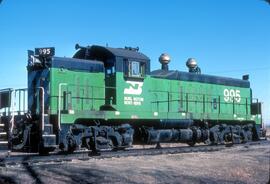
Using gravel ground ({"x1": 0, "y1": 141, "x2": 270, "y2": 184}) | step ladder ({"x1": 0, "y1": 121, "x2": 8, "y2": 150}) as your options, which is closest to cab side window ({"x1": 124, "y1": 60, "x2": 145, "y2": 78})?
gravel ground ({"x1": 0, "y1": 141, "x2": 270, "y2": 184})

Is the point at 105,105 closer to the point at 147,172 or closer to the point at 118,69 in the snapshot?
the point at 118,69

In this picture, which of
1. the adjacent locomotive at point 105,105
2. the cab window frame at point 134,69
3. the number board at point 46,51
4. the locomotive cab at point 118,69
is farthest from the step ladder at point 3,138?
the cab window frame at point 134,69

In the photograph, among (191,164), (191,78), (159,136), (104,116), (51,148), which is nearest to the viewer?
(191,164)

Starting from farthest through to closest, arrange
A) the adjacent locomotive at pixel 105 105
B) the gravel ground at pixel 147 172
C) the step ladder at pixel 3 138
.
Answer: the adjacent locomotive at pixel 105 105
the step ladder at pixel 3 138
the gravel ground at pixel 147 172

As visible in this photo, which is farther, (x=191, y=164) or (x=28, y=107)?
(x=28, y=107)

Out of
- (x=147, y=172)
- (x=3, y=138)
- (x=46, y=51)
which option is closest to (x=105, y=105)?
(x=46, y=51)

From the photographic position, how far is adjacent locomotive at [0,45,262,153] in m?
12.7

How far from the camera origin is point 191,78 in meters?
17.9

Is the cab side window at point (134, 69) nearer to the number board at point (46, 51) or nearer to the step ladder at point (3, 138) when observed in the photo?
the number board at point (46, 51)

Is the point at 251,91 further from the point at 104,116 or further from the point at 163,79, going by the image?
the point at 104,116

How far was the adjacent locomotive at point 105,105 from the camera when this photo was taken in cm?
1270

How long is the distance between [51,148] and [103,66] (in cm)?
391

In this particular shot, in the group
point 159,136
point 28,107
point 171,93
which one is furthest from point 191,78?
point 28,107

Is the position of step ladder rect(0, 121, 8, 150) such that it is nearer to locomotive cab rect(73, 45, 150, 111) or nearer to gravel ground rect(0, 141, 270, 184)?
gravel ground rect(0, 141, 270, 184)
